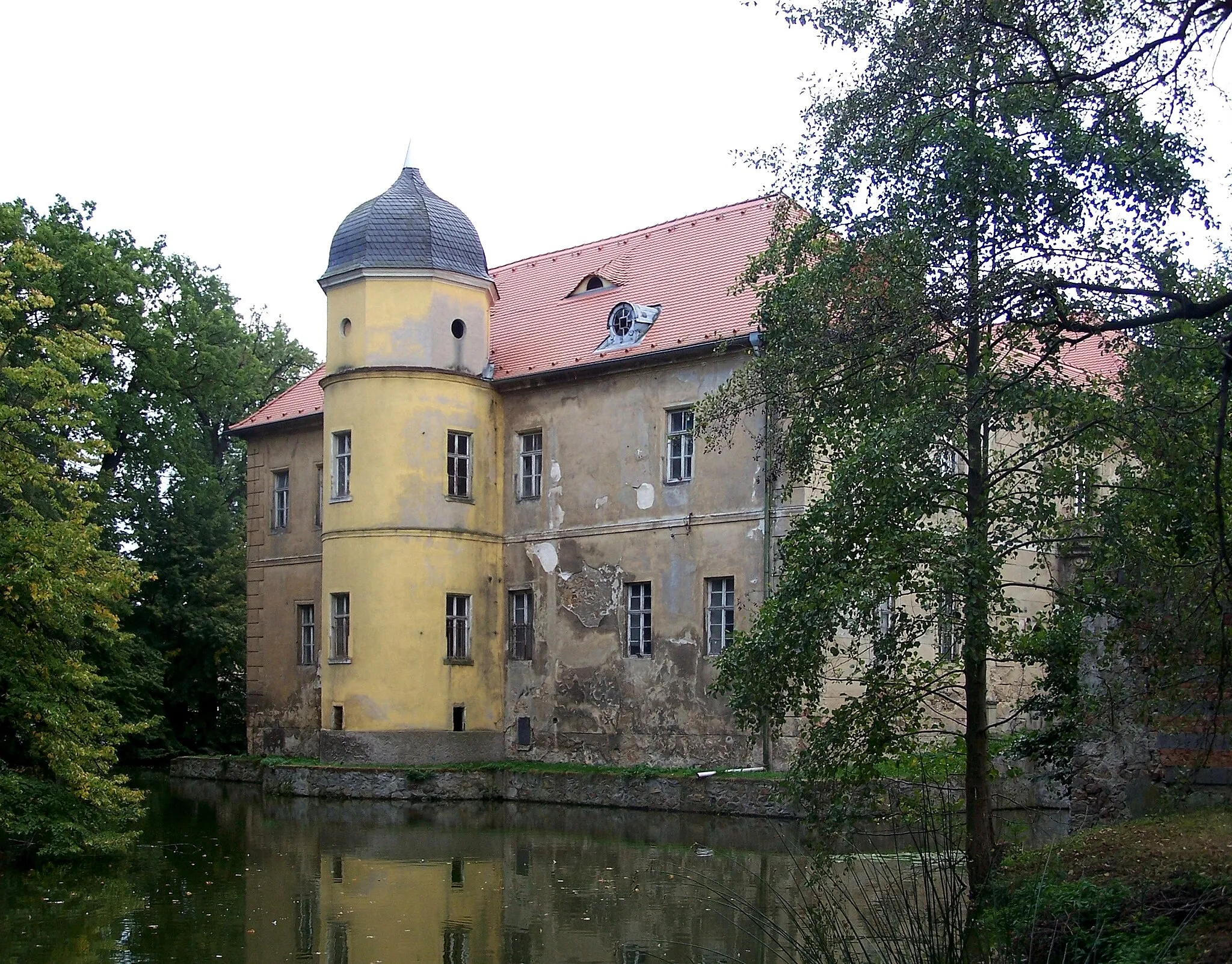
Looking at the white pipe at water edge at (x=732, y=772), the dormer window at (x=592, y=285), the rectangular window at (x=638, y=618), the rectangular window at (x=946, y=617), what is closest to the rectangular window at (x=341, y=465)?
the dormer window at (x=592, y=285)

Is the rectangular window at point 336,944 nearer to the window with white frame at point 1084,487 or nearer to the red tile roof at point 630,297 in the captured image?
the window with white frame at point 1084,487

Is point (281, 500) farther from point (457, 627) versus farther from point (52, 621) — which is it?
point (52, 621)

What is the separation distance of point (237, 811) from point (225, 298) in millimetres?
18766

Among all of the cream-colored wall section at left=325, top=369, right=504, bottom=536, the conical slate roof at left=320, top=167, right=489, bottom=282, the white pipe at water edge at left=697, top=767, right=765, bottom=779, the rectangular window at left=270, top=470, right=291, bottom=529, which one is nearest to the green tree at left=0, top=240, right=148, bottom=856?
the white pipe at water edge at left=697, top=767, right=765, bottom=779

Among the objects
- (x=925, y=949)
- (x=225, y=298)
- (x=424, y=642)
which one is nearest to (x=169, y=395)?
(x=225, y=298)

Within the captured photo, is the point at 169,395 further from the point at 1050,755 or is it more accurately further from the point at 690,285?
the point at 1050,755

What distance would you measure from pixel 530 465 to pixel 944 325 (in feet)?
56.9

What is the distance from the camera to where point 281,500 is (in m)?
32.3

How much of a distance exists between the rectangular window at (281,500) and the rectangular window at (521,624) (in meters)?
6.42

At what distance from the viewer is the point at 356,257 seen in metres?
27.5

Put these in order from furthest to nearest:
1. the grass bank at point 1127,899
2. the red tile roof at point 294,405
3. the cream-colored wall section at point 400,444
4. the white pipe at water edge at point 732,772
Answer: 1. the red tile roof at point 294,405
2. the cream-colored wall section at point 400,444
3. the white pipe at water edge at point 732,772
4. the grass bank at point 1127,899

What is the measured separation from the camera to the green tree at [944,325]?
1041 centimetres

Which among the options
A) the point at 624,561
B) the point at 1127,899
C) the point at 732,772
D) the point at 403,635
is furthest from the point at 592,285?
the point at 1127,899

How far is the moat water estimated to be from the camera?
11336 mm
